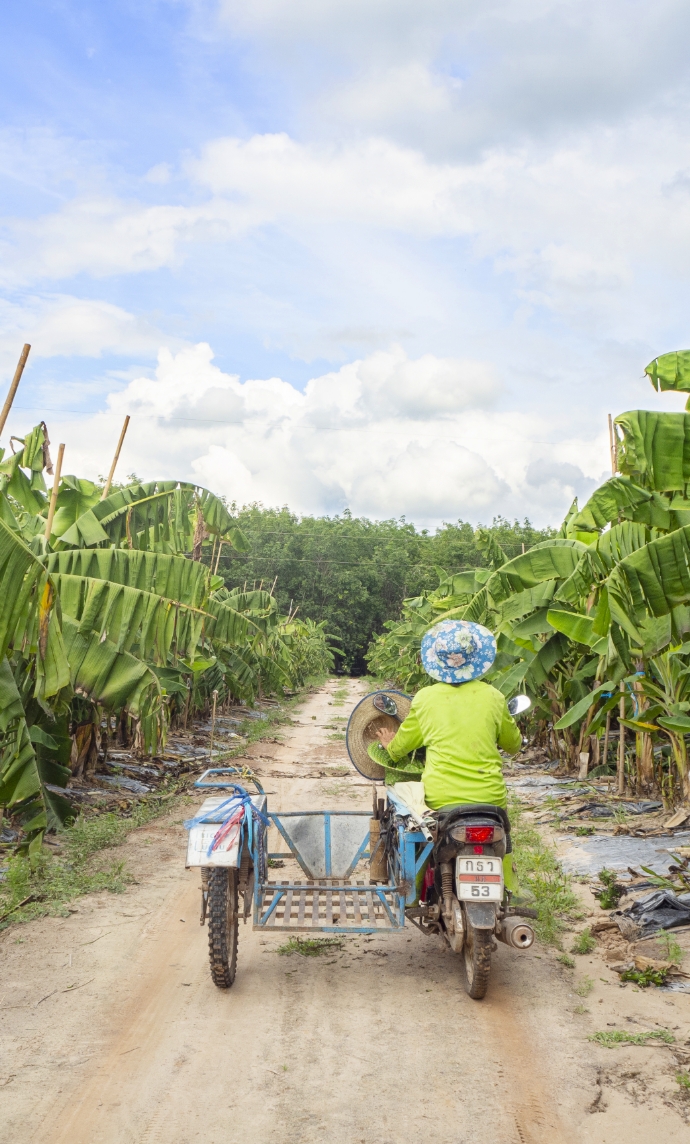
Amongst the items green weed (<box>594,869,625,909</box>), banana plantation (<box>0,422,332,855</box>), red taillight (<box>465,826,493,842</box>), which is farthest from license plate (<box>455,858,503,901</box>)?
banana plantation (<box>0,422,332,855</box>)

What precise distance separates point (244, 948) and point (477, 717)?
2.41m

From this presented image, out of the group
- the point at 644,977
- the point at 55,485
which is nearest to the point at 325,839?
the point at 644,977

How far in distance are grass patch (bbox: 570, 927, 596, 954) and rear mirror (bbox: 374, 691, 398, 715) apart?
2.01 m

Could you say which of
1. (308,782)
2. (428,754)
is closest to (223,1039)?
(428,754)

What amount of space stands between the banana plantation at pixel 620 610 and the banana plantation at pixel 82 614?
12.7 ft

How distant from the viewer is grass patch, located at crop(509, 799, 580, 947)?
6297 millimetres

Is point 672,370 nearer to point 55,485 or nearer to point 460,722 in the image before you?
point 460,722

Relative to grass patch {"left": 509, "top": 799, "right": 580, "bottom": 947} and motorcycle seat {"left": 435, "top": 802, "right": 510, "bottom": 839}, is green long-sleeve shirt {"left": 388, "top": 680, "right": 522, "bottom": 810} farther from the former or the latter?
grass patch {"left": 509, "top": 799, "right": 580, "bottom": 947}

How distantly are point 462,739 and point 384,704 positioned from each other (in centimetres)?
121

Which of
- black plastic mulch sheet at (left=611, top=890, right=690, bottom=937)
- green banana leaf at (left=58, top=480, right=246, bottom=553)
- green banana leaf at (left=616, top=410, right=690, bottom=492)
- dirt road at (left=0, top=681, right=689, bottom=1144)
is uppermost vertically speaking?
green banana leaf at (left=58, top=480, right=246, bottom=553)

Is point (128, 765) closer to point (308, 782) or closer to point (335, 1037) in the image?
point (308, 782)

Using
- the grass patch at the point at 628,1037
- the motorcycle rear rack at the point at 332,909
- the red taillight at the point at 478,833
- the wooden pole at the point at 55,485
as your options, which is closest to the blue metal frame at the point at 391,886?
the motorcycle rear rack at the point at 332,909

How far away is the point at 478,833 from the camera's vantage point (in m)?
4.88

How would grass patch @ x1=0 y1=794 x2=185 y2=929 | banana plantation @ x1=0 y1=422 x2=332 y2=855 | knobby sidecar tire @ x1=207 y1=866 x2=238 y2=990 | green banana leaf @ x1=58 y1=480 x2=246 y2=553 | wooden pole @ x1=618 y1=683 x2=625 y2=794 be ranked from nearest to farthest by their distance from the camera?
knobby sidecar tire @ x1=207 y1=866 x2=238 y2=990 → grass patch @ x1=0 y1=794 x2=185 y2=929 → banana plantation @ x1=0 y1=422 x2=332 y2=855 → green banana leaf @ x1=58 y1=480 x2=246 y2=553 → wooden pole @ x1=618 y1=683 x2=625 y2=794
